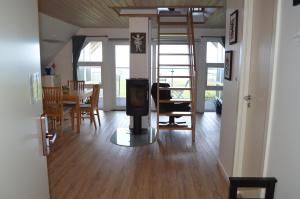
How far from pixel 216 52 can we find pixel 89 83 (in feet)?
12.5

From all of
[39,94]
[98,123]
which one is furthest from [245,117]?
[98,123]

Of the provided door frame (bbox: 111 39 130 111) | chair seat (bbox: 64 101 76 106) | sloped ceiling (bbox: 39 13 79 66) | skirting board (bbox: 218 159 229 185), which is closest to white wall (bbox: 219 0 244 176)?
skirting board (bbox: 218 159 229 185)

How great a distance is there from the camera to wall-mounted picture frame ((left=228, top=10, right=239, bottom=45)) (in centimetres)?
277

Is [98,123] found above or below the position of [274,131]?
below

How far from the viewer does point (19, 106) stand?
124 centimetres

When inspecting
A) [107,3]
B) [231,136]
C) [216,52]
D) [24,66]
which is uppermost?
[107,3]

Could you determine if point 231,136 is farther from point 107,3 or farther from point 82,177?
point 107,3

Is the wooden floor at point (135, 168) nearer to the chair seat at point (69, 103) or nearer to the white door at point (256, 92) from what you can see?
the white door at point (256, 92)

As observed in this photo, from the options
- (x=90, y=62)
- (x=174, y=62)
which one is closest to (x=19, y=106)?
(x=90, y=62)

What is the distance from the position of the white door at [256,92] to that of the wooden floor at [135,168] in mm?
556

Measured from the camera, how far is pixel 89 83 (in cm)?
729

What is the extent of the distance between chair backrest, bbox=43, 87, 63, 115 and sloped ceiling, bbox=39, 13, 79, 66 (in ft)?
4.63

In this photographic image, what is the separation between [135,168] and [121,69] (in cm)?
436

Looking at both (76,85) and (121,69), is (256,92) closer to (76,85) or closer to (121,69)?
(76,85)
